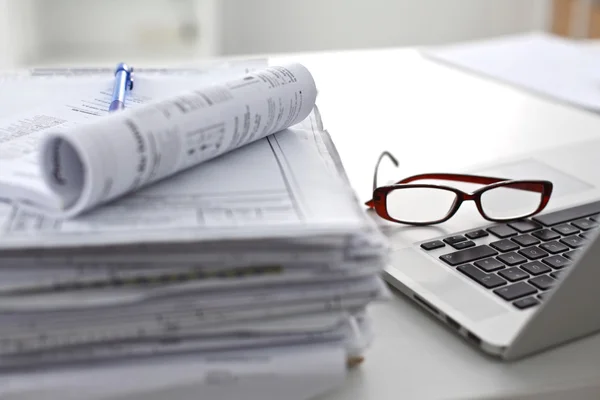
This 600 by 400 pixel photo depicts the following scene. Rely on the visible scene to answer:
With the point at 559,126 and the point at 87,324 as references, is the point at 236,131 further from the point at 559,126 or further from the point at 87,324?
the point at 559,126

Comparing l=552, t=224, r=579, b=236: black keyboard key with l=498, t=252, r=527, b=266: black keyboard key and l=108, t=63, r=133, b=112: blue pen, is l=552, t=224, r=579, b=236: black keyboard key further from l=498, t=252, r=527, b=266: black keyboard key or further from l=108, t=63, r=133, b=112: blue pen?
l=108, t=63, r=133, b=112: blue pen

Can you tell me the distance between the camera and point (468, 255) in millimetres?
552

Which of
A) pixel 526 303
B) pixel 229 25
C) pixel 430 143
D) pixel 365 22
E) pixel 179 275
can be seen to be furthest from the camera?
pixel 365 22

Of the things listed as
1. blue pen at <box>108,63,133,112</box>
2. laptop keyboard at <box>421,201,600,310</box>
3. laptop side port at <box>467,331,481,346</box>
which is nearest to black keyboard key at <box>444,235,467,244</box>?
laptop keyboard at <box>421,201,600,310</box>

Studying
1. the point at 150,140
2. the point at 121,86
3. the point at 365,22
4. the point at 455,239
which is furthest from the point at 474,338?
the point at 365,22

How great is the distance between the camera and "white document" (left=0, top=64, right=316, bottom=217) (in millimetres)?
391

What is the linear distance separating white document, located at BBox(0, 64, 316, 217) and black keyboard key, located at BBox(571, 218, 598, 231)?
0.25 metres

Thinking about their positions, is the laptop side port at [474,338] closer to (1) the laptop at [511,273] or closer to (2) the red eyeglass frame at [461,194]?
(1) the laptop at [511,273]

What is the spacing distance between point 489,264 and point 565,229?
3.7 inches

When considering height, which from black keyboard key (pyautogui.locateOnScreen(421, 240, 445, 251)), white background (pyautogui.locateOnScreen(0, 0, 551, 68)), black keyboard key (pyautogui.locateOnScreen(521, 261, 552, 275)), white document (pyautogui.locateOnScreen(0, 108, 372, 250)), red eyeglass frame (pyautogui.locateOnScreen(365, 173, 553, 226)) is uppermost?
white document (pyautogui.locateOnScreen(0, 108, 372, 250))

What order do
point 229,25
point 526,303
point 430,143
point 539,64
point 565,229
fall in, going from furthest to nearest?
point 229,25
point 539,64
point 430,143
point 565,229
point 526,303

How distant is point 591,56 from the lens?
1.26 m

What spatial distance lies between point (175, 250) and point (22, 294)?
77 mm

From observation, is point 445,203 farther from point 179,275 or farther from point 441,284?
point 179,275
